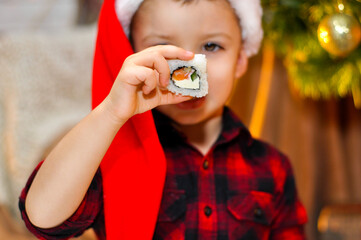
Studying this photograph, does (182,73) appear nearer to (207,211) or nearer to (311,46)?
(207,211)

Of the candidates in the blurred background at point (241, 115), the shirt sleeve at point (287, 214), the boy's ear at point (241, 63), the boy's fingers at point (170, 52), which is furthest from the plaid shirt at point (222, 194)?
the blurred background at point (241, 115)

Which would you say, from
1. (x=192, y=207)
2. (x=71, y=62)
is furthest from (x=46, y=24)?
(x=192, y=207)

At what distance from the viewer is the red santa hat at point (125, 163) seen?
0.77 meters

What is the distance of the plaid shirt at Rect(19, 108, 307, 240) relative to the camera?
835 mm

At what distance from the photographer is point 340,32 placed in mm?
922

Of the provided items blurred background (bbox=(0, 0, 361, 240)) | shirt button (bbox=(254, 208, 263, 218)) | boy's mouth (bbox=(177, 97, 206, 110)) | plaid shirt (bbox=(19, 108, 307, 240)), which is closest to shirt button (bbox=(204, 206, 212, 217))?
plaid shirt (bbox=(19, 108, 307, 240))

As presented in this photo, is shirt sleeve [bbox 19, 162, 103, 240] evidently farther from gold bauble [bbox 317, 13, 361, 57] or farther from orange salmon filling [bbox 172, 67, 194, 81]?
gold bauble [bbox 317, 13, 361, 57]

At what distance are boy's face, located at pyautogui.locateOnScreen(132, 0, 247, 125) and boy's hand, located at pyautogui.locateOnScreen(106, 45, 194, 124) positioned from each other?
0.37 feet

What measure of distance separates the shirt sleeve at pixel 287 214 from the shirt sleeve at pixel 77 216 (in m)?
0.44

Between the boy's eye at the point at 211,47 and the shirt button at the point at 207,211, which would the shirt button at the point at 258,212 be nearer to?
the shirt button at the point at 207,211

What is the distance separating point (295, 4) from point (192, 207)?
2.04ft

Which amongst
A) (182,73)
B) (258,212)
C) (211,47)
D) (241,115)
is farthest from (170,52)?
(241,115)

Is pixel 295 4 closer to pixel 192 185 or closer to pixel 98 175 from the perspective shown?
pixel 192 185

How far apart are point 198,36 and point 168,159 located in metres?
0.27
